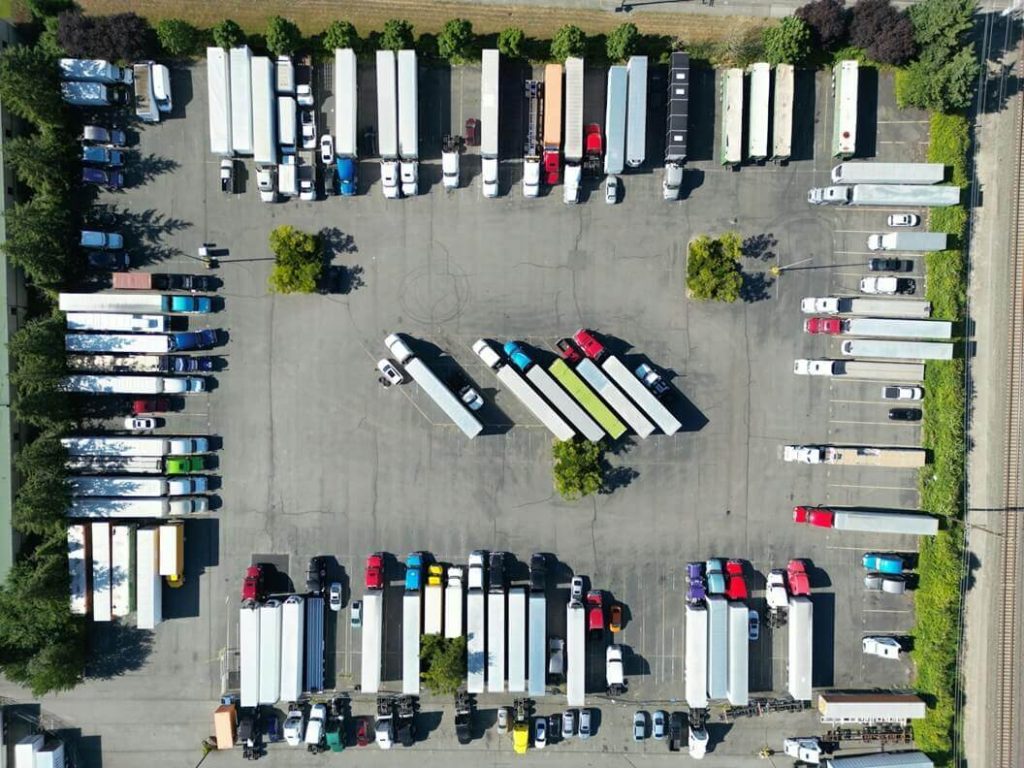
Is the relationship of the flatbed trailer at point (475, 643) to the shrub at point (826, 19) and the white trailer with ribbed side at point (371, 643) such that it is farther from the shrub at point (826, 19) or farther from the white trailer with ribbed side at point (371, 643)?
the shrub at point (826, 19)

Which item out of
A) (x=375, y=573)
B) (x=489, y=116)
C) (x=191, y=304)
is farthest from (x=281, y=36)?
(x=375, y=573)

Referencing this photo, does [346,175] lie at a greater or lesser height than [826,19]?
lesser

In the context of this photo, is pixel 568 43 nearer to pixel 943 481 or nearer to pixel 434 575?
pixel 434 575

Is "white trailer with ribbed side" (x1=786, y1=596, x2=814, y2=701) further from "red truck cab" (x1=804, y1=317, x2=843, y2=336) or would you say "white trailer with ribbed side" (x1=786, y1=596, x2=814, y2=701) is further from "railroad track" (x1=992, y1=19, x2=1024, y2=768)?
"red truck cab" (x1=804, y1=317, x2=843, y2=336)

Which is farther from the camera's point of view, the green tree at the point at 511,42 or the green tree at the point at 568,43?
the green tree at the point at 511,42

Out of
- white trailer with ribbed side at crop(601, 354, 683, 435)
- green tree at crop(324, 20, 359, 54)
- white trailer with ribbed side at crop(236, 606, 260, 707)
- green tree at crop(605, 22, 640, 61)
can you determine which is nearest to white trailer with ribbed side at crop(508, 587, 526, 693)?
white trailer with ribbed side at crop(601, 354, 683, 435)

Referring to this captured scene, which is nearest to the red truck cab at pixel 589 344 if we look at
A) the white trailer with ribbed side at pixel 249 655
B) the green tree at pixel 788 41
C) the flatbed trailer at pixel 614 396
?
the flatbed trailer at pixel 614 396

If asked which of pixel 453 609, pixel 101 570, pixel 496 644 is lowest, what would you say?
pixel 496 644
